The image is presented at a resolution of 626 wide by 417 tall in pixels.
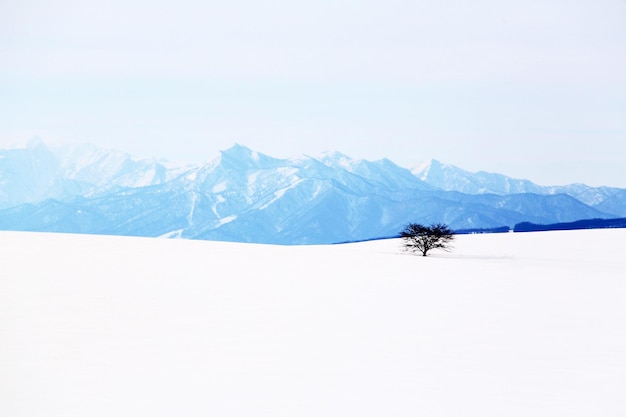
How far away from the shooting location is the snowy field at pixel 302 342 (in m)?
8.98

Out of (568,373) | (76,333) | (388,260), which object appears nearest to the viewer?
(568,373)

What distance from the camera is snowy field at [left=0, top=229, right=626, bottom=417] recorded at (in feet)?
29.5

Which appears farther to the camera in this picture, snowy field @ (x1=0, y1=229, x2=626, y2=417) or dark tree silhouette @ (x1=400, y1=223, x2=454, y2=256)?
dark tree silhouette @ (x1=400, y1=223, x2=454, y2=256)

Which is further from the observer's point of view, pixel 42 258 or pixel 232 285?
pixel 42 258

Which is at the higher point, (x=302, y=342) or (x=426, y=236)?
(x=426, y=236)

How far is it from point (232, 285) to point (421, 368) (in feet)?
30.8

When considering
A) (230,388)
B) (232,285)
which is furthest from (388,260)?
(230,388)

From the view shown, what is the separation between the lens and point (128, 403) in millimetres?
8734

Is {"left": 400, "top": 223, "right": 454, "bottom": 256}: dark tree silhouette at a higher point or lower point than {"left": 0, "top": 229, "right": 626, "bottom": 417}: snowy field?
higher

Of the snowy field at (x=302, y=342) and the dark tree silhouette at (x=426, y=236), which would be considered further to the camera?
the dark tree silhouette at (x=426, y=236)

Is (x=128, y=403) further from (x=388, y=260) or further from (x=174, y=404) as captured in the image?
(x=388, y=260)

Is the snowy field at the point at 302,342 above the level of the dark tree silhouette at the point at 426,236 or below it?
below

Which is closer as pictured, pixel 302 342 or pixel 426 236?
pixel 302 342

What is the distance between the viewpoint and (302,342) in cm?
1215
